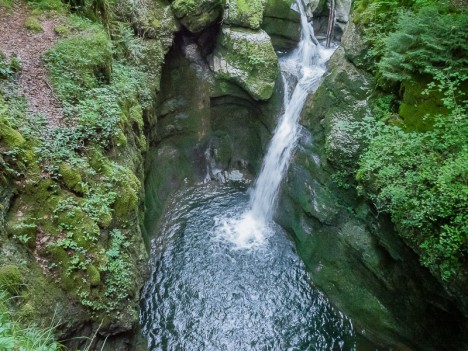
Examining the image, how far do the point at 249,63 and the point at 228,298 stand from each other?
7915 millimetres

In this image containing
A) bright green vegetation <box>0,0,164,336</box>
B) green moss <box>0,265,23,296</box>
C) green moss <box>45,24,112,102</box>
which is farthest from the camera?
green moss <box>45,24,112,102</box>

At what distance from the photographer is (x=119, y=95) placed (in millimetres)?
7965

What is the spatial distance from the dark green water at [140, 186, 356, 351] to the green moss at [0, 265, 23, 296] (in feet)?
12.3

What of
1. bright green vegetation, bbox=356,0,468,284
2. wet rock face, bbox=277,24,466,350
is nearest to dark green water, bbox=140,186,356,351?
wet rock face, bbox=277,24,466,350

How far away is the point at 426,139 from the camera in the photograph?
6.39 meters

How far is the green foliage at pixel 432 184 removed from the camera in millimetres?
5344

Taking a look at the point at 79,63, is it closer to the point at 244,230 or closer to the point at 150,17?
the point at 150,17

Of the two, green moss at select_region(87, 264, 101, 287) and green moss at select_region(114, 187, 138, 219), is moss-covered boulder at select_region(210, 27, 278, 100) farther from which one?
green moss at select_region(87, 264, 101, 287)

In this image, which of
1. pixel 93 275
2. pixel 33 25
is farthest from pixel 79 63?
pixel 93 275

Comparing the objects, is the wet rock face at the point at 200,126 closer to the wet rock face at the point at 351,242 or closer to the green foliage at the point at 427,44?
the wet rock face at the point at 351,242

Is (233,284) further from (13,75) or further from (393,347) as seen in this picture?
(13,75)

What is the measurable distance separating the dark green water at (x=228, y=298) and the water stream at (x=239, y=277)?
2 centimetres

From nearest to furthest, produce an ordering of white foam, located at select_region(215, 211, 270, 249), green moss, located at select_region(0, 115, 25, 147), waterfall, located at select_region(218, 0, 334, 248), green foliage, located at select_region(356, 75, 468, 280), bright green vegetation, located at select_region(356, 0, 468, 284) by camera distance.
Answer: green moss, located at select_region(0, 115, 25, 147), green foliage, located at select_region(356, 75, 468, 280), bright green vegetation, located at select_region(356, 0, 468, 284), white foam, located at select_region(215, 211, 270, 249), waterfall, located at select_region(218, 0, 334, 248)

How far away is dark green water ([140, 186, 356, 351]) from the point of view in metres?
7.61
